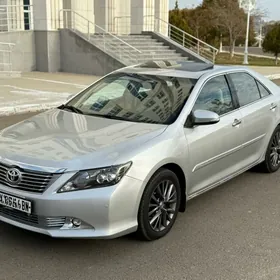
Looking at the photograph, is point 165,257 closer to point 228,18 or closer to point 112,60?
point 112,60

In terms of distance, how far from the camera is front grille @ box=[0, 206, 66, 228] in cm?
342

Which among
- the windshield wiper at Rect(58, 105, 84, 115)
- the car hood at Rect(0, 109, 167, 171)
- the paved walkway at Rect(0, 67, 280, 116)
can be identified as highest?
the windshield wiper at Rect(58, 105, 84, 115)

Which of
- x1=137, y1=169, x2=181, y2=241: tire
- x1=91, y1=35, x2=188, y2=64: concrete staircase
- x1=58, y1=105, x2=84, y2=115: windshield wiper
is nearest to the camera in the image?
x1=137, y1=169, x2=181, y2=241: tire

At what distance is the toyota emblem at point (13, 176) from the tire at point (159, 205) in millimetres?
1002

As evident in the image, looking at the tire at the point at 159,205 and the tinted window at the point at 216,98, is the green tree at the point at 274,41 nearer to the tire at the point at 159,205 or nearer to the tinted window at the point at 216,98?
the tinted window at the point at 216,98

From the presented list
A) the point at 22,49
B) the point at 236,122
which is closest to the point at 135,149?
the point at 236,122

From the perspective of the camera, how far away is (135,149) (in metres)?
3.64

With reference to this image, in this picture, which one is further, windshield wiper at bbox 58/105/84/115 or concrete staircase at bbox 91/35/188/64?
concrete staircase at bbox 91/35/188/64

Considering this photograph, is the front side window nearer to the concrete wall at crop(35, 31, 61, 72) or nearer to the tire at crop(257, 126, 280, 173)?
the tire at crop(257, 126, 280, 173)

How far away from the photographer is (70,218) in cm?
342

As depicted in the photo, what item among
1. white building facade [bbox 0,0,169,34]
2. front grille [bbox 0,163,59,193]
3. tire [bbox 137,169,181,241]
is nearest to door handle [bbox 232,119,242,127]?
tire [bbox 137,169,181,241]

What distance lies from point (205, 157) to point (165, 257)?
116 cm

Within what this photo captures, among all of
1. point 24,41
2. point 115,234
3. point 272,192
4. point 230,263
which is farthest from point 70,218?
point 24,41

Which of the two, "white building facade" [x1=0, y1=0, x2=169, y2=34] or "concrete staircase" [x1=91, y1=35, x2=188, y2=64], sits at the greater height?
"white building facade" [x1=0, y1=0, x2=169, y2=34]
